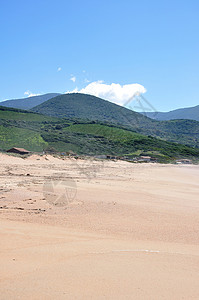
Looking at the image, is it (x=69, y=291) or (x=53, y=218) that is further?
(x=53, y=218)

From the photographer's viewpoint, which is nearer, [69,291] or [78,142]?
[69,291]

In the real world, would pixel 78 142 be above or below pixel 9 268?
above

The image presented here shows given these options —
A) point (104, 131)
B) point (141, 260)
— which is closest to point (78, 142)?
point (104, 131)

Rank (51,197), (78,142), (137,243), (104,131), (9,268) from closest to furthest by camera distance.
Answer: (9,268) → (137,243) → (51,197) → (78,142) → (104,131)

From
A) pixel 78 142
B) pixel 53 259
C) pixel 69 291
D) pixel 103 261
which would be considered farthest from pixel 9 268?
pixel 78 142

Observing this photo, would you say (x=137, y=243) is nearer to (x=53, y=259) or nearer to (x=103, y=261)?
(x=103, y=261)

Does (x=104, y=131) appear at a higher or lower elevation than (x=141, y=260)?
higher

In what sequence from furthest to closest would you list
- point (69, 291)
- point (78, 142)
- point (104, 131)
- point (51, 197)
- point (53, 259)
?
point (104, 131), point (78, 142), point (51, 197), point (53, 259), point (69, 291)

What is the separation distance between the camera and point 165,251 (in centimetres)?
401

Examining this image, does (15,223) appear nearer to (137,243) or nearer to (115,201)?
(137,243)

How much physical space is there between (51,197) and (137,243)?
3866 mm

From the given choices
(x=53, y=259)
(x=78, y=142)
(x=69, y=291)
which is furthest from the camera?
(x=78, y=142)

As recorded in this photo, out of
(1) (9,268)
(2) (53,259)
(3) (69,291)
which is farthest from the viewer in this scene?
(2) (53,259)

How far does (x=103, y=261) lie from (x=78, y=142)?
59.9 metres
